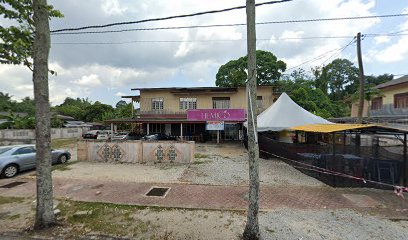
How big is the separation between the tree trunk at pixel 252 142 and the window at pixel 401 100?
75.2 ft

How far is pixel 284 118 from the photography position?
14164 mm

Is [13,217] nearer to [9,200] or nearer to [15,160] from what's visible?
[9,200]

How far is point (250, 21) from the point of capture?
4.38 meters

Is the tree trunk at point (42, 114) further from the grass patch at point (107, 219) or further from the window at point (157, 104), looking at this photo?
the window at point (157, 104)

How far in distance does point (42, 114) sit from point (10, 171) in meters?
7.18

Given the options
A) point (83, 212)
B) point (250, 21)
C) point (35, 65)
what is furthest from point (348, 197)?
point (35, 65)

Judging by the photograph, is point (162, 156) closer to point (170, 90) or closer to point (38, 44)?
point (38, 44)

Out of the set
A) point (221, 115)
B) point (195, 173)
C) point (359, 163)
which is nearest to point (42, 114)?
point (195, 173)

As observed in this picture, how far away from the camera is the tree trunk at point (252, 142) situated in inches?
167

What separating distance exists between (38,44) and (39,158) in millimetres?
2497

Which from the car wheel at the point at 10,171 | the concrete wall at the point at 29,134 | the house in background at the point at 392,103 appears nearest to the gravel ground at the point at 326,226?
the car wheel at the point at 10,171

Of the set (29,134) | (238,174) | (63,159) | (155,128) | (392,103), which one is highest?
(392,103)

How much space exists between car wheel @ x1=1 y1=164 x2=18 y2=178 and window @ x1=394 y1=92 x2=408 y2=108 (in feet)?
93.5

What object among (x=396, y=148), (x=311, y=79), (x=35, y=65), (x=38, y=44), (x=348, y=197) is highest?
(x=311, y=79)
